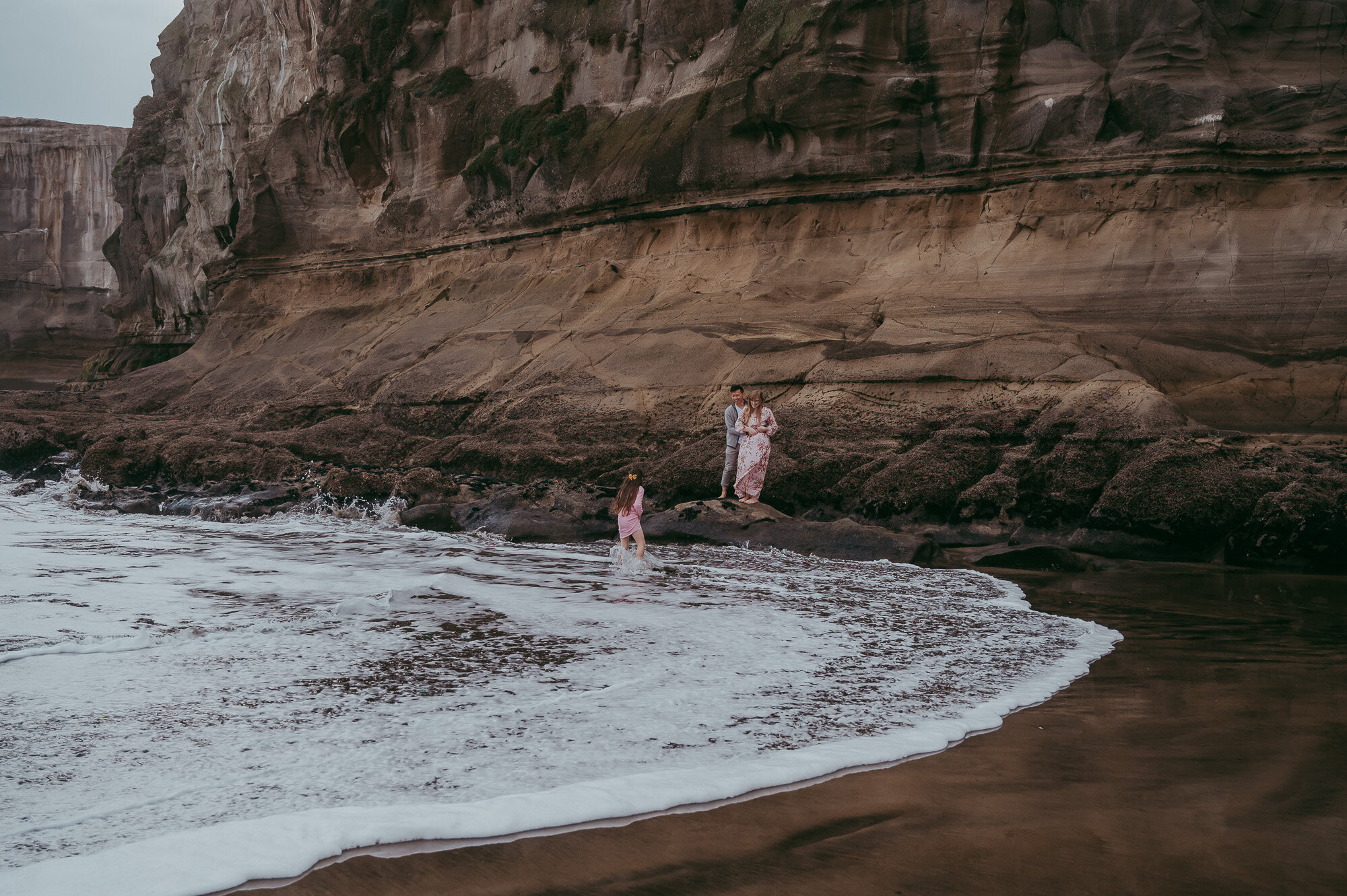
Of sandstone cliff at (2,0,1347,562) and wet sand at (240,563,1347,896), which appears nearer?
wet sand at (240,563,1347,896)

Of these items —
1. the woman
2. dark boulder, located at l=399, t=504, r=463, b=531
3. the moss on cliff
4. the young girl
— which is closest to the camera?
the young girl

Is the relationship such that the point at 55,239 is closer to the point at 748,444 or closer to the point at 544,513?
the point at 544,513

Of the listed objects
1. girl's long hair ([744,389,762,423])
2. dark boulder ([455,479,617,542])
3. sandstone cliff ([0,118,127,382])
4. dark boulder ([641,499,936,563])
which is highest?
sandstone cliff ([0,118,127,382])

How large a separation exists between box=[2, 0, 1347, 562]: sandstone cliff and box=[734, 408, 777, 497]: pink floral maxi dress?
1.45ft

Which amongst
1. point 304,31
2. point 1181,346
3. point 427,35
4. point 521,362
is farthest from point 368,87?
point 1181,346

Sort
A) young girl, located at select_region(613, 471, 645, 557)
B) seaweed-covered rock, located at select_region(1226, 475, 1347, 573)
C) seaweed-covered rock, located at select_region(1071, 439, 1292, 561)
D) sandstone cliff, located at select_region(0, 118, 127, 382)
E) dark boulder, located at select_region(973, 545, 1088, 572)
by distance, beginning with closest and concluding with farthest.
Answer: seaweed-covered rock, located at select_region(1226, 475, 1347, 573) → dark boulder, located at select_region(973, 545, 1088, 572) → young girl, located at select_region(613, 471, 645, 557) → seaweed-covered rock, located at select_region(1071, 439, 1292, 561) → sandstone cliff, located at select_region(0, 118, 127, 382)

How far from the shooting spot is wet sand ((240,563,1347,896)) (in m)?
2.59

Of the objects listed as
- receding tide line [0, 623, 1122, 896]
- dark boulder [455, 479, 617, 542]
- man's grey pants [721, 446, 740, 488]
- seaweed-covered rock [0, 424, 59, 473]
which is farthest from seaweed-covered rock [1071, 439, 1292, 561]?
seaweed-covered rock [0, 424, 59, 473]

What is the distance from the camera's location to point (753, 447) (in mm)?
11242

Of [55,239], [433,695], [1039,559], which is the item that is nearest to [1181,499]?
[1039,559]

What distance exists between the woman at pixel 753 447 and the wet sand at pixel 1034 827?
6.92m

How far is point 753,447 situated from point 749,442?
0.08 metres

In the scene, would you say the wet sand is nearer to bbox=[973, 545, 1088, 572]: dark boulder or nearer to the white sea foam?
the white sea foam

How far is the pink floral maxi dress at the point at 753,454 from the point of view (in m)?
11.2
